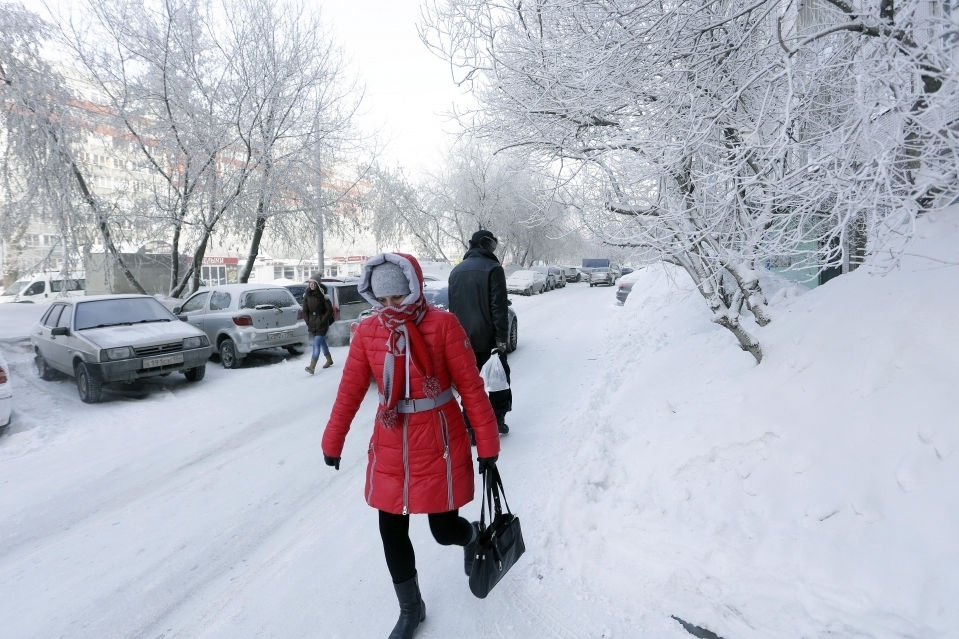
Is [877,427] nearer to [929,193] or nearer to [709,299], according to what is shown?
[929,193]

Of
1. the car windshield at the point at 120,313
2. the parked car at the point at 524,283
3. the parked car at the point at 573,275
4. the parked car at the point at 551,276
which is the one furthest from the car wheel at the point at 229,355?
the parked car at the point at 573,275

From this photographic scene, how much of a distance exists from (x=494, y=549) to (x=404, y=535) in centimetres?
45

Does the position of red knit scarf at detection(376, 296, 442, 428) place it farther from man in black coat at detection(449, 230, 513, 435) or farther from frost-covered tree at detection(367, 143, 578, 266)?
frost-covered tree at detection(367, 143, 578, 266)

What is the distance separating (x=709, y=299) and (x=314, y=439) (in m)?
4.35

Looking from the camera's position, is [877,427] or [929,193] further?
[929,193]

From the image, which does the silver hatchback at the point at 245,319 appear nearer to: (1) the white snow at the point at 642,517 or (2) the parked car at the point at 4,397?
(2) the parked car at the point at 4,397

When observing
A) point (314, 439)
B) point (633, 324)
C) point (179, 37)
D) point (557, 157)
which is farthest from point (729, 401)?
point (179, 37)

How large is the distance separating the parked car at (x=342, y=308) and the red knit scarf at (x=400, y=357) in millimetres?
9318

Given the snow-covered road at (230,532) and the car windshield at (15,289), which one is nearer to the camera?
the snow-covered road at (230,532)

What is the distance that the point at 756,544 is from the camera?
2.68 m

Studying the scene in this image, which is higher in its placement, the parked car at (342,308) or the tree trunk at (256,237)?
the tree trunk at (256,237)

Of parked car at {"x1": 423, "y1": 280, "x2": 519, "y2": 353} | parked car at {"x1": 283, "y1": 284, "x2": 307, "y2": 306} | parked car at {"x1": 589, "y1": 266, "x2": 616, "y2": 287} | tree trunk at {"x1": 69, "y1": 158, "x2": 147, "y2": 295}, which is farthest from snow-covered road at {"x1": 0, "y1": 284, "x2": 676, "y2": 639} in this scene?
parked car at {"x1": 589, "y1": 266, "x2": 616, "y2": 287}

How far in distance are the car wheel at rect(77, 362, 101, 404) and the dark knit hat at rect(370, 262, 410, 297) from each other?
22.1ft

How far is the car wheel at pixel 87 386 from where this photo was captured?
23.0 feet
